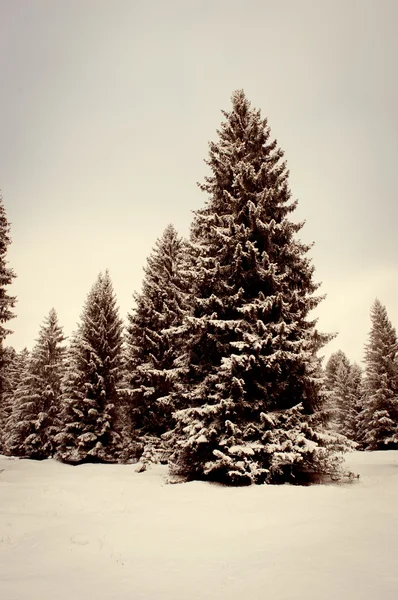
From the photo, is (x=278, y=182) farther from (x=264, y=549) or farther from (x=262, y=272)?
(x=264, y=549)

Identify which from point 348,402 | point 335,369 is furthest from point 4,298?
point 335,369

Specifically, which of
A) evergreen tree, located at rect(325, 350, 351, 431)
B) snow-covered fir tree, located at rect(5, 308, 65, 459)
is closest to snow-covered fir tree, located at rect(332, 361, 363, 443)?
evergreen tree, located at rect(325, 350, 351, 431)

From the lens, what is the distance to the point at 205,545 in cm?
604

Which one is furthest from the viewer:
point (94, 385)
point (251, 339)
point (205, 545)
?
point (94, 385)

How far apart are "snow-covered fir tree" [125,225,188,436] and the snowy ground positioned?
398 inches

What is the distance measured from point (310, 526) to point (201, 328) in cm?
657

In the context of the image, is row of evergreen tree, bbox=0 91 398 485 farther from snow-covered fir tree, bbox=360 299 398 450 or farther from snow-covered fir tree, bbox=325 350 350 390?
snow-covered fir tree, bbox=325 350 350 390

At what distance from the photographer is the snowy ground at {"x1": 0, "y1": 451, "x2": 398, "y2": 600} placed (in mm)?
4477

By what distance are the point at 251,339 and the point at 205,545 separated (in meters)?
5.96

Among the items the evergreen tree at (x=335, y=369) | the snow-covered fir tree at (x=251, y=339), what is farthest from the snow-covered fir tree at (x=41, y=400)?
the evergreen tree at (x=335, y=369)

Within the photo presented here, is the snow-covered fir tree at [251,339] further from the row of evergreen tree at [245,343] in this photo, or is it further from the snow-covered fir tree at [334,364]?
the snow-covered fir tree at [334,364]

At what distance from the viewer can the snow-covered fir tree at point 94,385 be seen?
24.0 meters

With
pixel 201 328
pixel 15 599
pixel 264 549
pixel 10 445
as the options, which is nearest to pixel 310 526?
pixel 264 549

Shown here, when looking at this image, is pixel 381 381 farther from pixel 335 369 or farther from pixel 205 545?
pixel 205 545
